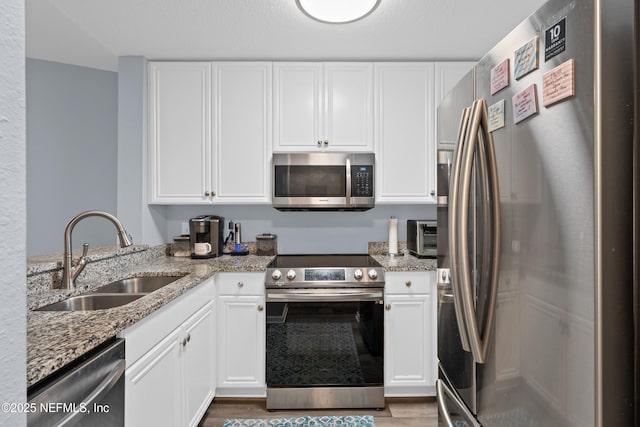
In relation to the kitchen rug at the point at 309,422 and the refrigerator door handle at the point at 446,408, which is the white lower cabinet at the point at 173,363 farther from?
the refrigerator door handle at the point at 446,408

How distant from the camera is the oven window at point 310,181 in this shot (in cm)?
259

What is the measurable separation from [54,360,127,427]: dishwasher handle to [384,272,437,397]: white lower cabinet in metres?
1.62

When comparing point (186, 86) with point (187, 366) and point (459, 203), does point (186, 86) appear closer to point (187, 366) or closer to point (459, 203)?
point (187, 366)

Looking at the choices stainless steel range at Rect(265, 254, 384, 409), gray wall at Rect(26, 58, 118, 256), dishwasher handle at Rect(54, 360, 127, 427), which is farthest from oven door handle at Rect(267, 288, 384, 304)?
gray wall at Rect(26, 58, 118, 256)

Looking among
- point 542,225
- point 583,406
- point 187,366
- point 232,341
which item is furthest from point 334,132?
point 583,406

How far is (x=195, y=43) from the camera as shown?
2447 mm

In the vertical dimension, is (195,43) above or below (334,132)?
above

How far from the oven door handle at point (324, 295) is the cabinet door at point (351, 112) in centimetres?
108

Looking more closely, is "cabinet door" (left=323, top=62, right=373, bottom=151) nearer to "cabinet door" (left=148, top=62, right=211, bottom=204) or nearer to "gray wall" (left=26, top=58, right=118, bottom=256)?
"cabinet door" (left=148, top=62, right=211, bottom=204)

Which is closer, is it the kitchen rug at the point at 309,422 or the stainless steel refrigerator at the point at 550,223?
the stainless steel refrigerator at the point at 550,223

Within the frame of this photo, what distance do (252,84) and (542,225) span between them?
7.84 feet
